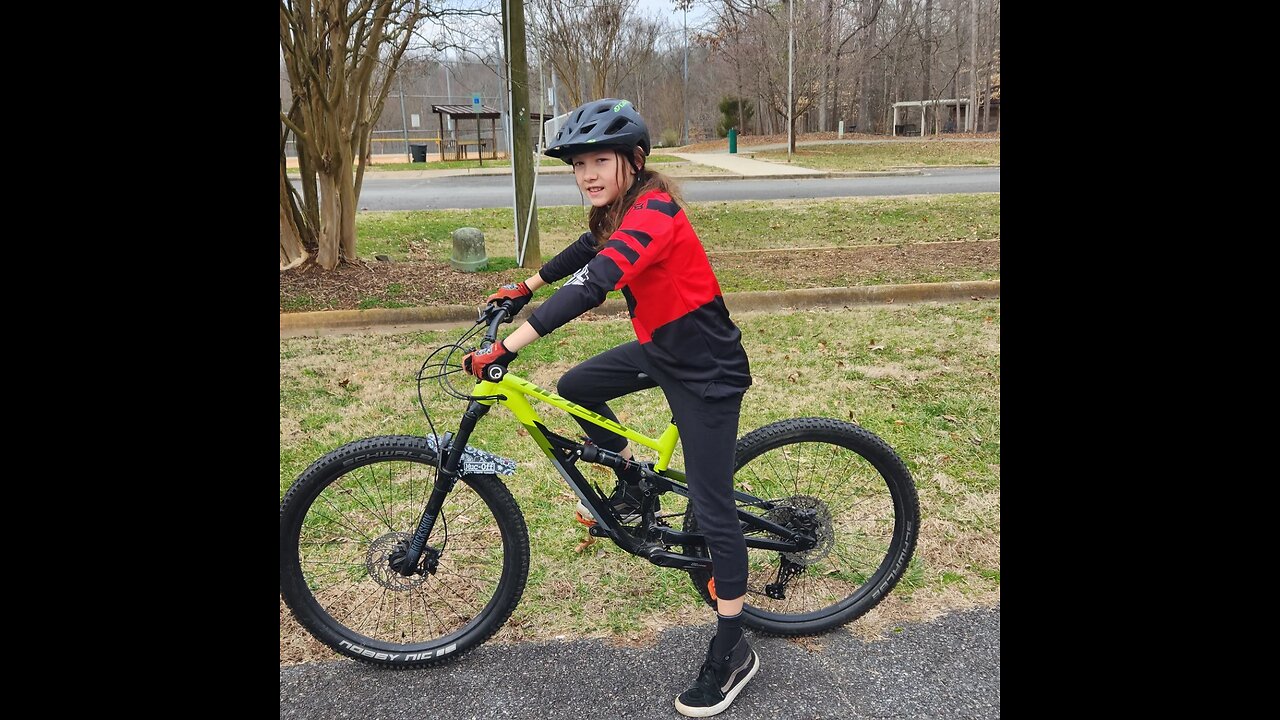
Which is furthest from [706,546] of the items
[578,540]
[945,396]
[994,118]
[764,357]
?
[994,118]

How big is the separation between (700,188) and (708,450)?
1684 cm

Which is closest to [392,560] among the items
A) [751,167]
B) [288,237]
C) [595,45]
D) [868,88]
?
[288,237]

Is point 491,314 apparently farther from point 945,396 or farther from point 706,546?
point 945,396

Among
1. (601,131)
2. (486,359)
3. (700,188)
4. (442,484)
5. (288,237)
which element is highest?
(700,188)

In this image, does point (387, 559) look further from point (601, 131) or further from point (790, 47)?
point (790, 47)

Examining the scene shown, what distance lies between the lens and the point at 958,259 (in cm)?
955

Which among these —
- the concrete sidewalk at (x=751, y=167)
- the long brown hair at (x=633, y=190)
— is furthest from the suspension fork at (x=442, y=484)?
the concrete sidewalk at (x=751, y=167)

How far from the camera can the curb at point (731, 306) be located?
7.48 metres

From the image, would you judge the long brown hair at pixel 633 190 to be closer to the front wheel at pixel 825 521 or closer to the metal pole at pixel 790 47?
the front wheel at pixel 825 521

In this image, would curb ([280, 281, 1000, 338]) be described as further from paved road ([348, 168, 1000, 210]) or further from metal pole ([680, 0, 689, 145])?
metal pole ([680, 0, 689, 145])

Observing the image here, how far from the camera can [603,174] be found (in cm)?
269

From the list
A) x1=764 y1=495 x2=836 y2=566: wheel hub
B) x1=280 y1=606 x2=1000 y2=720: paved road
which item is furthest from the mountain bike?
x1=280 y1=606 x2=1000 y2=720: paved road

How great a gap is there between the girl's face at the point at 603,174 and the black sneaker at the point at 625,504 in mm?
1058
